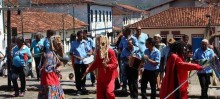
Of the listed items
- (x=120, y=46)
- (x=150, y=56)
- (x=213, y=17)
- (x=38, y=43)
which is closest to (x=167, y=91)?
(x=150, y=56)

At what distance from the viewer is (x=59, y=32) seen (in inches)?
1603

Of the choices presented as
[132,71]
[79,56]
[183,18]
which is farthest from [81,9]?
[132,71]

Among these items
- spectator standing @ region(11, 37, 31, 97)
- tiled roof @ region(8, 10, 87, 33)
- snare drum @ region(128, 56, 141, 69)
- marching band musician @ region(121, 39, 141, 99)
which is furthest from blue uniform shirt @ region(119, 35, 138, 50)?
tiled roof @ region(8, 10, 87, 33)

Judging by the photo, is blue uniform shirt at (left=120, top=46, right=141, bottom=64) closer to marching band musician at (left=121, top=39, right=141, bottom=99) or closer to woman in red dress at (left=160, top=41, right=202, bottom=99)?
marching band musician at (left=121, top=39, right=141, bottom=99)

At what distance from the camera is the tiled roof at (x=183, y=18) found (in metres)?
49.2

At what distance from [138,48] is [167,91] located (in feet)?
9.98

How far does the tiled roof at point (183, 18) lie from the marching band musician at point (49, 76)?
3932cm

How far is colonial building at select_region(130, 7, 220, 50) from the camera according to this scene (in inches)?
1897

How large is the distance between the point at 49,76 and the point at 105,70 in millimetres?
1396

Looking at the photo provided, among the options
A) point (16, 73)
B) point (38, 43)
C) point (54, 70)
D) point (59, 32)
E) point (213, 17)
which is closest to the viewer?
point (54, 70)

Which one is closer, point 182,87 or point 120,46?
point 182,87

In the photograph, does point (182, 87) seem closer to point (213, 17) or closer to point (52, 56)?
point (52, 56)

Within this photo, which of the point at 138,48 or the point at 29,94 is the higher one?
the point at 138,48

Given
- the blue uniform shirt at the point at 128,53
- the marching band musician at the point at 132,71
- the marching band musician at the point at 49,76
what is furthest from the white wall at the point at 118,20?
the marching band musician at the point at 49,76
